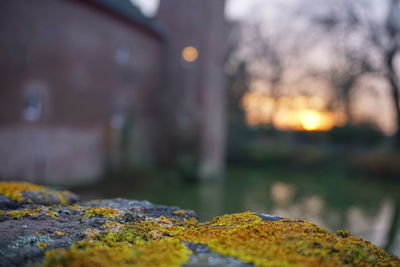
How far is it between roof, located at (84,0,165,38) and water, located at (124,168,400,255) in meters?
7.67

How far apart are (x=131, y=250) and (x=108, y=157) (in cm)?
1501

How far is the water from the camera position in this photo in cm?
1263

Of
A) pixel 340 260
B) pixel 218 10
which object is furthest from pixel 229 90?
pixel 340 260

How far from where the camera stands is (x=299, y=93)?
33.0 metres

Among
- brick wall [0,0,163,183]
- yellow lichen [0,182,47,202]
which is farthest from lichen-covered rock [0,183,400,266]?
brick wall [0,0,163,183]

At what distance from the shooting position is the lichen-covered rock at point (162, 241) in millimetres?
2590

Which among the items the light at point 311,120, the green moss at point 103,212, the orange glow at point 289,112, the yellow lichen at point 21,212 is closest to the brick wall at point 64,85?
the yellow lichen at point 21,212


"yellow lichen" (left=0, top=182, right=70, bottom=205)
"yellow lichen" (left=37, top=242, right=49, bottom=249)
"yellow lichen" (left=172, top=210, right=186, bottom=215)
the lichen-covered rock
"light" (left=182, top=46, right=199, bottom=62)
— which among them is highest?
"light" (left=182, top=46, right=199, bottom=62)

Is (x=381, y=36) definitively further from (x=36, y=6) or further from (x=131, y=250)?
(x=131, y=250)

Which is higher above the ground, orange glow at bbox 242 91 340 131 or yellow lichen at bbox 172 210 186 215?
orange glow at bbox 242 91 340 131

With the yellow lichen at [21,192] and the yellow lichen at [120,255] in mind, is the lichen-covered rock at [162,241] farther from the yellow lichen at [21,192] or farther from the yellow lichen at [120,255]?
the yellow lichen at [21,192]

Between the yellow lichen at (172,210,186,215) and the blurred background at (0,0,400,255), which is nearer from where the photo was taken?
the yellow lichen at (172,210,186,215)

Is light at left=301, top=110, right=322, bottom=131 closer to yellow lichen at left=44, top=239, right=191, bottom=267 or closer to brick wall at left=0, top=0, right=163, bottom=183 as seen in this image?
brick wall at left=0, top=0, right=163, bottom=183

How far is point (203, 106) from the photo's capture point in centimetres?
2083
